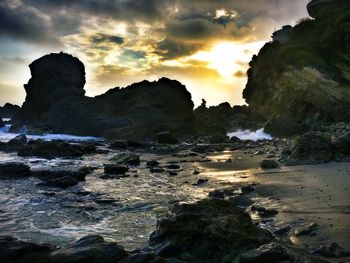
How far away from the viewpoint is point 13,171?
18.0m

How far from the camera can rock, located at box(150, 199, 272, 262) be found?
22.1 feet

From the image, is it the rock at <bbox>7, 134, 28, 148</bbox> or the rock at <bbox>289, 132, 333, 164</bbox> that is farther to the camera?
the rock at <bbox>7, 134, 28, 148</bbox>

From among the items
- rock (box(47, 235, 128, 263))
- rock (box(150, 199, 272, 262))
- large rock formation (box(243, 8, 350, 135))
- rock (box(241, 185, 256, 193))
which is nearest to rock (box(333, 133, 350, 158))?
rock (box(241, 185, 256, 193))

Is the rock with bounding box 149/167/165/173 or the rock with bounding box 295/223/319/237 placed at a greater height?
the rock with bounding box 149/167/165/173

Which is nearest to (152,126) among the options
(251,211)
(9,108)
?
(251,211)

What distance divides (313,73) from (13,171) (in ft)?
159

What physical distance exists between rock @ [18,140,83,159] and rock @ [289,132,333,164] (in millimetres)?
16922

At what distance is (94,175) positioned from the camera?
1883cm

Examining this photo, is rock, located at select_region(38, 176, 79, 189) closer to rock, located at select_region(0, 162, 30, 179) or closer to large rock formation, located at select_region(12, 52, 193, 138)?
rock, located at select_region(0, 162, 30, 179)

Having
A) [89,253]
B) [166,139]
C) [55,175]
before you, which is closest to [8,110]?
[166,139]

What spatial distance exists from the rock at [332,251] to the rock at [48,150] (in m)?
24.0

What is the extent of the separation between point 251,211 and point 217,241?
324cm

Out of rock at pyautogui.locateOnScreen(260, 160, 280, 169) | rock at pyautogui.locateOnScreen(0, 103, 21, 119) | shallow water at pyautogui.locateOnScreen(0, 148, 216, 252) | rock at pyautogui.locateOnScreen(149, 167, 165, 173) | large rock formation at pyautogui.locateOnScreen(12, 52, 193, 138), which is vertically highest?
rock at pyautogui.locateOnScreen(0, 103, 21, 119)

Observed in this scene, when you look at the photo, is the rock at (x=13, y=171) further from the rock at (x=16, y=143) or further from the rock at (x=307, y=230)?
the rock at (x=16, y=143)
